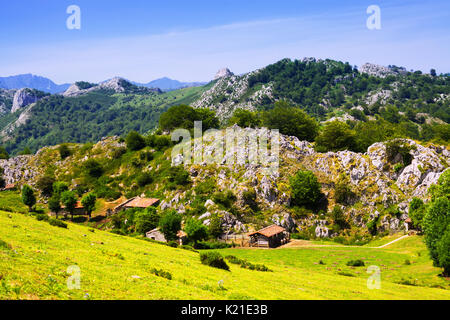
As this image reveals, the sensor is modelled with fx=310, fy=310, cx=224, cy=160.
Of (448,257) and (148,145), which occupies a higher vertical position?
(148,145)

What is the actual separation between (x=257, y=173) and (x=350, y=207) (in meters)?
26.2

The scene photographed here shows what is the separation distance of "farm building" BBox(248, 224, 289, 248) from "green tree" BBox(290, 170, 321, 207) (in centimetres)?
1260

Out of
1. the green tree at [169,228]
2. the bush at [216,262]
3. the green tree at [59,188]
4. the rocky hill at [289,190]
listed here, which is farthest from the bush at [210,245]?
the green tree at [59,188]

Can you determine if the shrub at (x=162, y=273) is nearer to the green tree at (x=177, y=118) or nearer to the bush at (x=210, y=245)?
the bush at (x=210, y=245)

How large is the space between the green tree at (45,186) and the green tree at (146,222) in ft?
169

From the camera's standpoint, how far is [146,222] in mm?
73875

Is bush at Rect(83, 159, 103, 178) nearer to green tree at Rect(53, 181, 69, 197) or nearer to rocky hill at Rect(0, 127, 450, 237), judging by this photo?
rocky hill at Rect(0, 127, 450, 237)

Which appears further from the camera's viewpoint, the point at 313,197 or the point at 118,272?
the point at 313,197

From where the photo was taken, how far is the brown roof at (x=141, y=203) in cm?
8854

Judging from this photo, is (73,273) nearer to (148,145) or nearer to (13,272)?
(13,272)

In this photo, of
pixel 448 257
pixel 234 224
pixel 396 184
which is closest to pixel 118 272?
pixel 448 257

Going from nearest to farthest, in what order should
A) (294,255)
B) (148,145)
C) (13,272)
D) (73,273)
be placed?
(13,272) < (73,273) < (294,255) < (148,145)

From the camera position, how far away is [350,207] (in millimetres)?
81062

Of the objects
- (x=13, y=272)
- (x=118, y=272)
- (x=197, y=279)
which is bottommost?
(x=197, y=279)
